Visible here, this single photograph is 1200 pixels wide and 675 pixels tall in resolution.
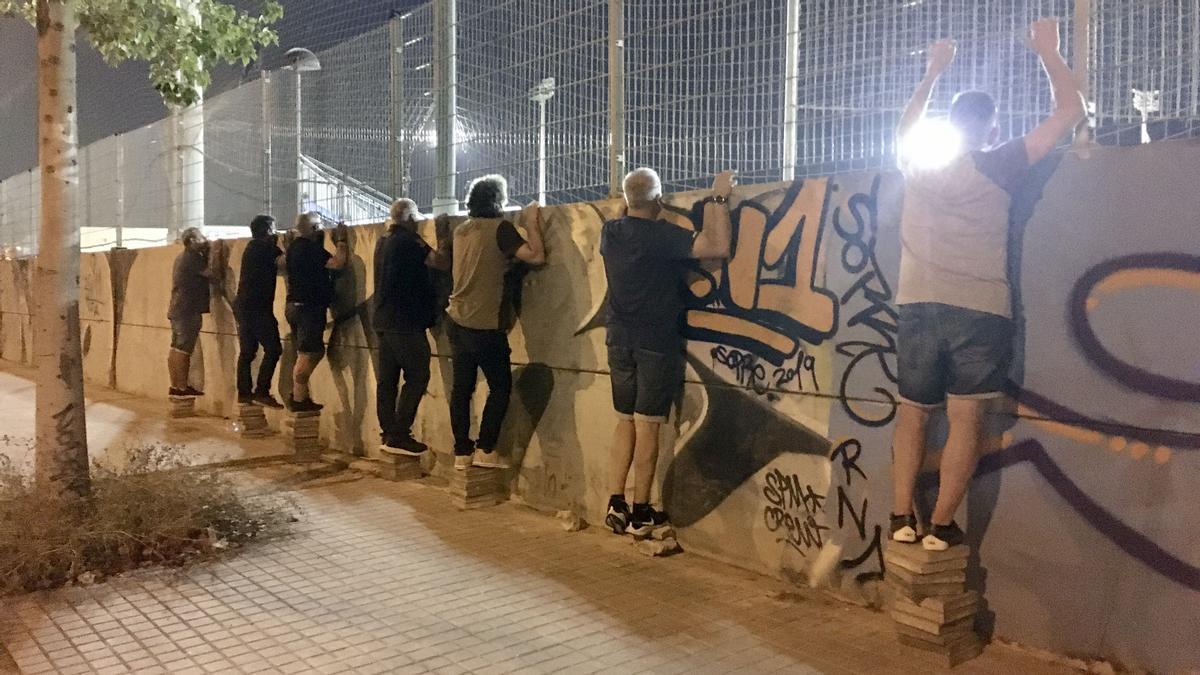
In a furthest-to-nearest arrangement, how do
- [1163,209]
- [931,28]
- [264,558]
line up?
[264,558] → [931,28] → [1163,209]

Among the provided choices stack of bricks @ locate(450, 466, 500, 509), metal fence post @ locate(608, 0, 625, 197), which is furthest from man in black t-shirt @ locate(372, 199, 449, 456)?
metal fence post @ locate(608, 0, 625, 197)

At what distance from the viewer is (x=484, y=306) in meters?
6.08

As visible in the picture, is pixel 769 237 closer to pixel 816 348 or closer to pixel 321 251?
pixel 816 348

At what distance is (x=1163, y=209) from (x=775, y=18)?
7.23 feet

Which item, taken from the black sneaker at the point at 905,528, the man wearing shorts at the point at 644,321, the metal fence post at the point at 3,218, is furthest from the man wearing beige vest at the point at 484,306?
the metal fence post at the point at 3,218

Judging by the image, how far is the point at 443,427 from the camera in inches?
278

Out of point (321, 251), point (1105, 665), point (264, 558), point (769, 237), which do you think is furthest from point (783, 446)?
point (321, 251)

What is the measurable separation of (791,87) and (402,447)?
384cm

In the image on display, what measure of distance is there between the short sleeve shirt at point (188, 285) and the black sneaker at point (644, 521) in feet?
22.2

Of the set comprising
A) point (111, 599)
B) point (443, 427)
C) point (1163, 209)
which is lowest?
point (111, 599)

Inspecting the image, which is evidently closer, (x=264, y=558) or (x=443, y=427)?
(x=264, y=558)

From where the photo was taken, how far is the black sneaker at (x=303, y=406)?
309 inches

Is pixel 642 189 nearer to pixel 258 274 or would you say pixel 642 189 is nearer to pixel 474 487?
pixel 474 487

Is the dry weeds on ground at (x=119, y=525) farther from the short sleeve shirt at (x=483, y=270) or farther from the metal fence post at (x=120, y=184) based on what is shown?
the metal fence post at (x=120, y=184)
